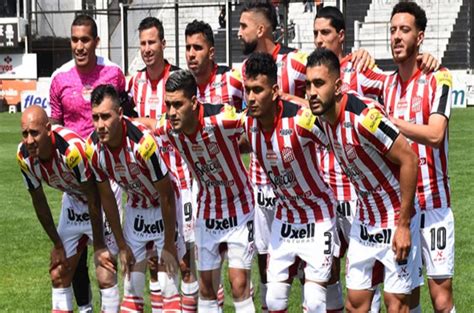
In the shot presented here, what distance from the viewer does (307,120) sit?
6.15 m

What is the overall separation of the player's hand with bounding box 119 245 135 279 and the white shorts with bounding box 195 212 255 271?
0.54 m

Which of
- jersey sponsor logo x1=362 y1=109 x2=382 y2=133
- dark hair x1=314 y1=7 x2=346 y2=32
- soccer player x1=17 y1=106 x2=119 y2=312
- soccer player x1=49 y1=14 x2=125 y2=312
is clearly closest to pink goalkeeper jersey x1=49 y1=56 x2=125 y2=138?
soccer player x1=49 y1=14 x2=125 y2=312

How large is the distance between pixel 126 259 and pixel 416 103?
255 cm

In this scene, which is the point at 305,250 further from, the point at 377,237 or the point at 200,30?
the point at 200,30

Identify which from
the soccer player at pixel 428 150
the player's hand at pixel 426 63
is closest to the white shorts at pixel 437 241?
the soccer player at pixel 428 150

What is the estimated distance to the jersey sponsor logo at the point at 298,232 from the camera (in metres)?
6.30

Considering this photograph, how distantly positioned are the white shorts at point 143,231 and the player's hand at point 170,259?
0.39ft

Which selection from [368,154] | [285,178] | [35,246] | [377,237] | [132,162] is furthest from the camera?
[35,246]

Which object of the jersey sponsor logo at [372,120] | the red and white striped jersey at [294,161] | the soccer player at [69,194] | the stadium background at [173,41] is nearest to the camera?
the jersey sponsor logo at [372,120]

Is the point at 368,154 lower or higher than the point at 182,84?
lower

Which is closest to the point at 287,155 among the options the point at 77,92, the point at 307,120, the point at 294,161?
the point at 294,161

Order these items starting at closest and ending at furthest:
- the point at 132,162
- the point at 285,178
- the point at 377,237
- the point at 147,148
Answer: the point at 377,237
the point at 285,178
the point at 147,148
the point at 132,162

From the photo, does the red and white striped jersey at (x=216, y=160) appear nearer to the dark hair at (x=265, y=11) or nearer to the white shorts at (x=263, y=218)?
the white shorts at (x=263, y=218)

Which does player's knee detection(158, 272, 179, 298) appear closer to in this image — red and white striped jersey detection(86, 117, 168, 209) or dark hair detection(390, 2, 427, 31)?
red and white striped jersey detection(86, 117, 168, 209)
